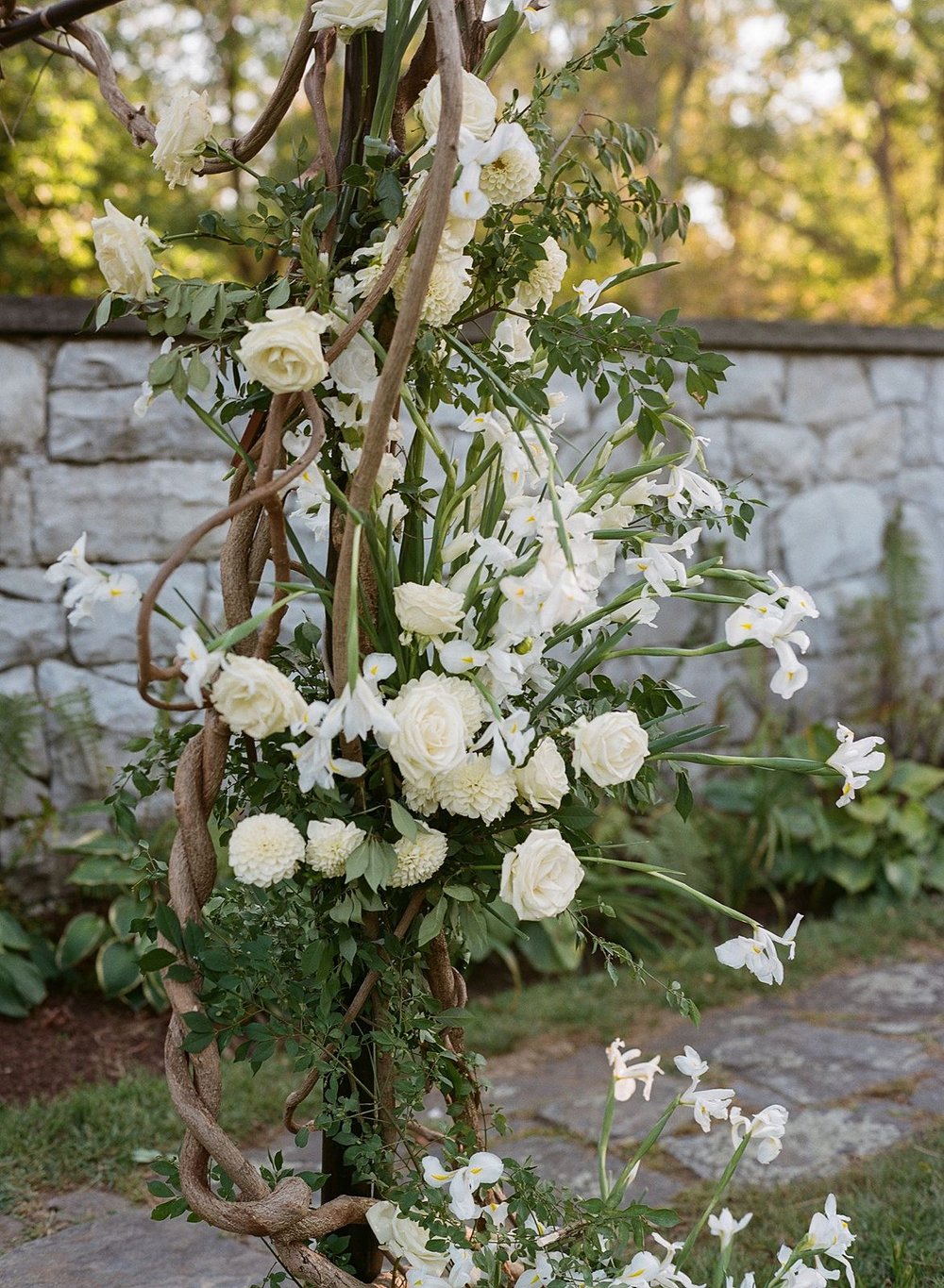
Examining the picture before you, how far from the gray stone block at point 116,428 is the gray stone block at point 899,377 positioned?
2573 mm

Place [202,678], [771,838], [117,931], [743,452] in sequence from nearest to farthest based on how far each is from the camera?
[202,678] < [117,931] < [771,838] < [743,452]

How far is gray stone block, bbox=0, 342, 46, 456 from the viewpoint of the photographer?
129 inches

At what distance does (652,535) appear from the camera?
1.30 meters

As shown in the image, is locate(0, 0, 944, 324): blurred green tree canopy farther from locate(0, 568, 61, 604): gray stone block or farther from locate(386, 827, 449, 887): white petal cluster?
locate(386, 827, 449, 887): white petal cluster

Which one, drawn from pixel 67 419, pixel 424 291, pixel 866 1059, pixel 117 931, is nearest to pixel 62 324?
pixel 67 419

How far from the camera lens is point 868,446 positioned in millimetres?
4590

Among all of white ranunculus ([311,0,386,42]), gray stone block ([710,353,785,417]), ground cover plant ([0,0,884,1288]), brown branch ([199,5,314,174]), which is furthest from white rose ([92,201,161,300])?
gray stone block ([710,353,785,417])

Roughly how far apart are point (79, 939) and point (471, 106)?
2.43m

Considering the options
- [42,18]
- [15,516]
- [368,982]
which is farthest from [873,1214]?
[15,516]

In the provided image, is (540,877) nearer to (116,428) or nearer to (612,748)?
(612,748)

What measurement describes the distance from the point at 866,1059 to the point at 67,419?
261 cm

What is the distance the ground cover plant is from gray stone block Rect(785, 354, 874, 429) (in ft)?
10.7

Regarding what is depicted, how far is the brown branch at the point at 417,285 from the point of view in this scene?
1034 millimetres

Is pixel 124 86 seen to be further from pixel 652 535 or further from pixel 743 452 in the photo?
pixel 652 535
